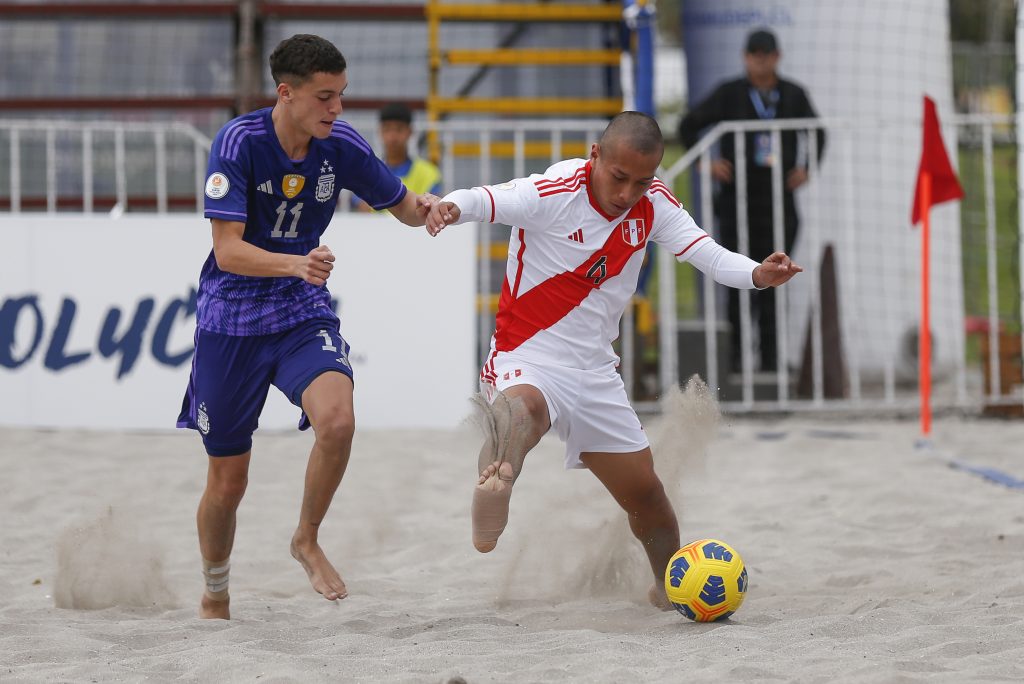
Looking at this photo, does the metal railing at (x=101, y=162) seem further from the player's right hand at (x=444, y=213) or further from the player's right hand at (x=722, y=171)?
the player's right hand at (x=444, y=213)

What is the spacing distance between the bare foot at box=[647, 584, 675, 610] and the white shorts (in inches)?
21.6

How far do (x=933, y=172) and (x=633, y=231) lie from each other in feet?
13.1

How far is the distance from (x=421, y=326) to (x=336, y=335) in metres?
3.99

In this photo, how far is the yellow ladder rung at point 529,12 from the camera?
1084 centimetres

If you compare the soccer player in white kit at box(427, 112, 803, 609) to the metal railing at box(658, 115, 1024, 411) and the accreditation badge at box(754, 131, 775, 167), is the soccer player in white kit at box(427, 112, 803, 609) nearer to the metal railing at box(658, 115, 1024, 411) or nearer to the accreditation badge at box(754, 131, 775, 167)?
the metal railing at box(658, 115, 1024, 411)

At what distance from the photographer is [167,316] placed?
8422 millimetres

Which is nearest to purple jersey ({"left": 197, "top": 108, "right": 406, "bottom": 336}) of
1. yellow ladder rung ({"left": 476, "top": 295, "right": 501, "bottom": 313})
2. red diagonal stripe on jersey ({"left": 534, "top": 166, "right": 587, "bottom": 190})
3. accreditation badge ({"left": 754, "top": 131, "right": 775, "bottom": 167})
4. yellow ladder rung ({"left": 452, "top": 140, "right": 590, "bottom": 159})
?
red diagonal stripe on jersey ({"left": 534, "top": 166, "right": 587, "bottom": 190})

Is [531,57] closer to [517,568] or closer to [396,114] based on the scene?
[396,114]

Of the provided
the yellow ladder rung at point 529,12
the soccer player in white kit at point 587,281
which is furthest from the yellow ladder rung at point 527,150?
the soccer player in white kit at point 587,281

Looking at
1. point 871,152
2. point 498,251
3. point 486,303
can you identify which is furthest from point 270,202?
point 871,152

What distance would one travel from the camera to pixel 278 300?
4.48 m

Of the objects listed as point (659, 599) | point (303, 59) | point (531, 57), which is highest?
point (531, 57)

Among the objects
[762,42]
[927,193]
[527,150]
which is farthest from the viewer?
[527,150]

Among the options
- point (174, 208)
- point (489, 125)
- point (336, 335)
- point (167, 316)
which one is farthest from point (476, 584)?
point (174, 208)
